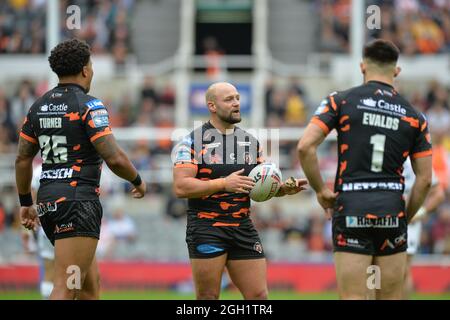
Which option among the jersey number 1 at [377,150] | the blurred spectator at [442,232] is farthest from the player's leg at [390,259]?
the blurred spectator at [442,232]

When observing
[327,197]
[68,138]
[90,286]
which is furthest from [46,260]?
[327,197]

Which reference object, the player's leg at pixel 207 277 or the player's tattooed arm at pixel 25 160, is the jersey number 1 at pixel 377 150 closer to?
the player's leg at pixel 207 277

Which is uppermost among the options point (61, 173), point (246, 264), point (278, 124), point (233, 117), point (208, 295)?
point (278, 124)

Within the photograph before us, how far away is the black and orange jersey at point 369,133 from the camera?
7258mm

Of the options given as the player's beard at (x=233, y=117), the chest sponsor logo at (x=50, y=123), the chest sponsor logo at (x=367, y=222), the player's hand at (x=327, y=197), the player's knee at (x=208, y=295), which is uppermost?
the player's beard at (x=233, y=117)

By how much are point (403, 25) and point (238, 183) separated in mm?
15586

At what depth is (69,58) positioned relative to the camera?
780cm

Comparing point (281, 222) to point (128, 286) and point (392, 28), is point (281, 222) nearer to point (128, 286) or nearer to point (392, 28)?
point (128, 286)

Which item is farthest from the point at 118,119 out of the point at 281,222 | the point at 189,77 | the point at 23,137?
the point at 23,137

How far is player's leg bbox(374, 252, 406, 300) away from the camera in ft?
23.9

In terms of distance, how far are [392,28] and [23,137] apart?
15.6m

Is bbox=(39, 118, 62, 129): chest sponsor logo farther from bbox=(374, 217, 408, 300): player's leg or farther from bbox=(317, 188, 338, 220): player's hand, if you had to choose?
bbox=(374, 217, 408, 300): player's leg

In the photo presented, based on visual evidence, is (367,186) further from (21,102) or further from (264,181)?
(21,102)

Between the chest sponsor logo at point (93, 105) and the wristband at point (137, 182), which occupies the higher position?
the chest sponsor logo at point (93, 105)
